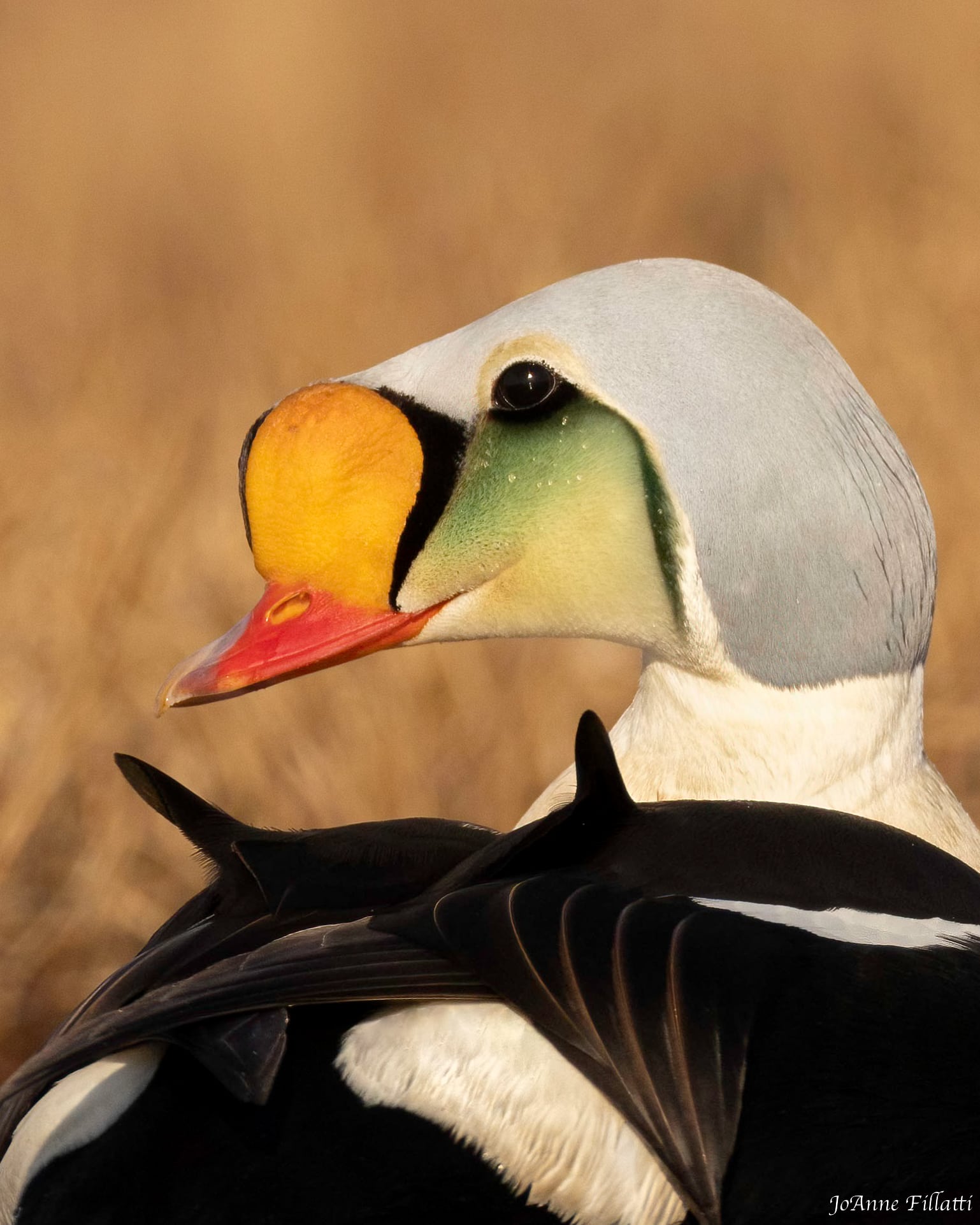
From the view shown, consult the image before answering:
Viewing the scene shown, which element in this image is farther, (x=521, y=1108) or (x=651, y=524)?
(x=651, y=524)

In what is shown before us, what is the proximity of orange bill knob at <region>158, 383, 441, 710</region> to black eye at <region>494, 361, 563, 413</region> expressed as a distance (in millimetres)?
65

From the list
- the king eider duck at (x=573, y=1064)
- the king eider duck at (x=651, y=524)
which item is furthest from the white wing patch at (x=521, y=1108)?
the king eider duck at (x=651, y=524)

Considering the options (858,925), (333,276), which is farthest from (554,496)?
(333,276)

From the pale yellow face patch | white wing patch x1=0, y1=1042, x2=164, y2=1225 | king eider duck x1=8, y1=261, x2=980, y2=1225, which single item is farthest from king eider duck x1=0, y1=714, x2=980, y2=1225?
the pale yellow face patch

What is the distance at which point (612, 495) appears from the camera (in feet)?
3.74

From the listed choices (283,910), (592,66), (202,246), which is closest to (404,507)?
(283,910)

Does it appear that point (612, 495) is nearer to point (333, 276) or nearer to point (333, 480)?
point (333, 480)

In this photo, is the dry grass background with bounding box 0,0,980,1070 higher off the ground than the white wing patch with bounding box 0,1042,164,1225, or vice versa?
the dry grass background with bounding box 0,0,980,1070

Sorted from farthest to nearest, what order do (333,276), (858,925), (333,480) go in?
(333,276) < (333,480) < (858,925)

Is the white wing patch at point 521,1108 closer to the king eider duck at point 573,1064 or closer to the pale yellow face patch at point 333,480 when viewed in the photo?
the king eider duck at point 573,1064

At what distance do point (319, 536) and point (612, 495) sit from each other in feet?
0.63

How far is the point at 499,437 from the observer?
1158 mm
